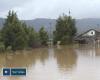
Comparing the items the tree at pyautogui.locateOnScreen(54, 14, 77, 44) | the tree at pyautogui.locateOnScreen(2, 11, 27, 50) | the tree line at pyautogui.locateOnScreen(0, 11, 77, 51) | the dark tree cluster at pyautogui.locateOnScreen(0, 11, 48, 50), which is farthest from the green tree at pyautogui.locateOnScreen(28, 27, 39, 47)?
the tree at pyautogui.locateOnScreen(54, 14, 77, 44)

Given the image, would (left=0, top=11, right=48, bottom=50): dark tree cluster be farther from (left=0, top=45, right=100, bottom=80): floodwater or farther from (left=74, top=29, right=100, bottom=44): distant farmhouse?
(left=74, top=29, right=100, bottom=44): distant farmhouse

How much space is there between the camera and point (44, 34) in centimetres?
5291

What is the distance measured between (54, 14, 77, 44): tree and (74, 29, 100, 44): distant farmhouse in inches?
127

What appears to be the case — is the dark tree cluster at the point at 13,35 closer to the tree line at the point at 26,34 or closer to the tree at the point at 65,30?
the tree line at the point at 26,34

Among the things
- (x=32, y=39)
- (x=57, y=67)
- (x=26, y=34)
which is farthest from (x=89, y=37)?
(x=57, y=67)

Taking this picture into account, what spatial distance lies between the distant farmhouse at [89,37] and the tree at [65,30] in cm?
324

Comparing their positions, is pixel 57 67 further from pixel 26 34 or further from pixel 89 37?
pixel 89 37

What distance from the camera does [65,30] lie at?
55.7 m

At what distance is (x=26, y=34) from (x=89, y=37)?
2072 cm

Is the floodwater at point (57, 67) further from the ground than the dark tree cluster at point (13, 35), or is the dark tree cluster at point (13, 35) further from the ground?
the dark tree cluster at point (13, 35)

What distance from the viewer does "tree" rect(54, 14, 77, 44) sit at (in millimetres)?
55531

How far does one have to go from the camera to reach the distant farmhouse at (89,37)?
6014 centimetres

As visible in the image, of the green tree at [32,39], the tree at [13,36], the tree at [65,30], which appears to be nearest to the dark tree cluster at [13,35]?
the tree at [13,36]

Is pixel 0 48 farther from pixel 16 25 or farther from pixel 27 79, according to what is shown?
pixel 27 79
